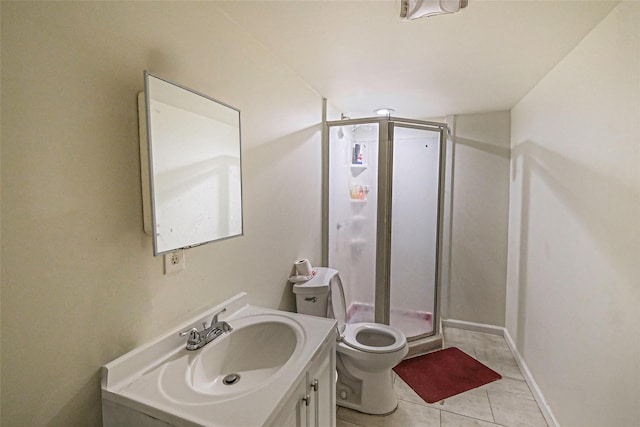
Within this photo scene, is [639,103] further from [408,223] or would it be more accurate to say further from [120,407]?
[120,407]

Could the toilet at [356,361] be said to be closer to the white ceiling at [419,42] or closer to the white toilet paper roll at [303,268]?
the white toilet paper roll at [303,268]

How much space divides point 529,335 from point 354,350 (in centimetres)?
141

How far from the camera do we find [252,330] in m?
1.32

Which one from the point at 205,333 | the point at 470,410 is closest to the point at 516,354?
A: the point at 470,410

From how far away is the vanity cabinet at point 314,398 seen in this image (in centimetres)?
96

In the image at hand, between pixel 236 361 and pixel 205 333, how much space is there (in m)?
0.20

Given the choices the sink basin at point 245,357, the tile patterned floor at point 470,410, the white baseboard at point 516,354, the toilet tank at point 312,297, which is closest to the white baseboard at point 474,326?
the white baseboard at point 516,354

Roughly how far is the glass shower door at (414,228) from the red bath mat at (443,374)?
0.78ft

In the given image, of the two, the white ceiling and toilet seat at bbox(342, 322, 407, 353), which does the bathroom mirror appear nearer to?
the white ceiling

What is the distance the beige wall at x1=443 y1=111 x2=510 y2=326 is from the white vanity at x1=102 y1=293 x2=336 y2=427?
2.24 metres

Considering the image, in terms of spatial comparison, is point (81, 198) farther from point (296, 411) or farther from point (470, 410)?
point (470, 410)

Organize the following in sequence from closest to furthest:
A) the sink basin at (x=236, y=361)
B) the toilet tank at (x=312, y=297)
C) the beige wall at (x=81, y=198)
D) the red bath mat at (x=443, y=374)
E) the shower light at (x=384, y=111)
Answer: the beige wall at (x=81, y=198), the sink basin at (x=236, y=361), the toilet tank at (x=312, y=297), the red bath mat at (x=443, y=374), the shower light at (x=384, y=111)

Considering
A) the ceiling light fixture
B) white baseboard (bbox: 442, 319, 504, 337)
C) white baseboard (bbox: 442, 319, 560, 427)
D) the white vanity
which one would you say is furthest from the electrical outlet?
white baseboard (bbox: 442, 319, 504, 337)

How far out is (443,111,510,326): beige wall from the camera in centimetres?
290
